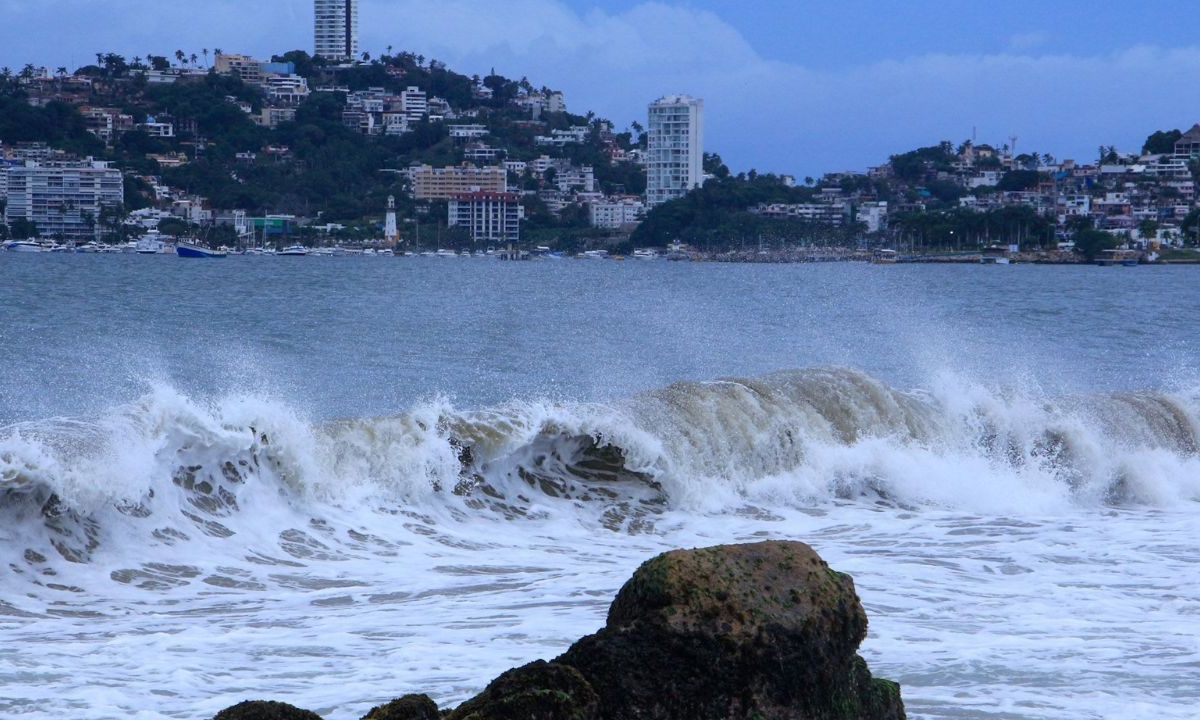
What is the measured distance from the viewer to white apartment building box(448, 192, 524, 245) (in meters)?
151

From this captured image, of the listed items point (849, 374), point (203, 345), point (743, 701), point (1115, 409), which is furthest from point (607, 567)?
point (203, 345)

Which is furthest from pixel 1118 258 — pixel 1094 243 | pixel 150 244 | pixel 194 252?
pixel 150 244

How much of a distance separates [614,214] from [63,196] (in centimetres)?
5652

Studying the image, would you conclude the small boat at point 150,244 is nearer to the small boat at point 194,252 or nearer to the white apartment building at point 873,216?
the small boat at point 194,252

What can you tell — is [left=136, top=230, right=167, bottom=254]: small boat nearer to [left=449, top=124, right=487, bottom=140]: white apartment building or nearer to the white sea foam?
[left=449, top=124, right=487, bottom=140]: white apartment building

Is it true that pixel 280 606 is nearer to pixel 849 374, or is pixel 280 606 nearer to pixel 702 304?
pixel 849 374

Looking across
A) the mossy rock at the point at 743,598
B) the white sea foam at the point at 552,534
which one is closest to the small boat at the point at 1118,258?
the white sea foam at the point at 552,534

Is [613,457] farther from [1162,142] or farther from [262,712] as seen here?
[1162,142]

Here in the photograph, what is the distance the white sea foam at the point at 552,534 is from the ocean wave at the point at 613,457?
33 millimetres

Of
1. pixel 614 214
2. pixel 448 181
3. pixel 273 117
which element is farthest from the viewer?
pixel 273 117

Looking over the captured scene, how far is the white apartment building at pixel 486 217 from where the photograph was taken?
151m

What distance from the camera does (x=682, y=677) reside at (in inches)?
Result: 229

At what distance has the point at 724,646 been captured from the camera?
19.1 feet

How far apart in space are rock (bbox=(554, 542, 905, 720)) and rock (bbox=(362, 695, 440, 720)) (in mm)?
535
